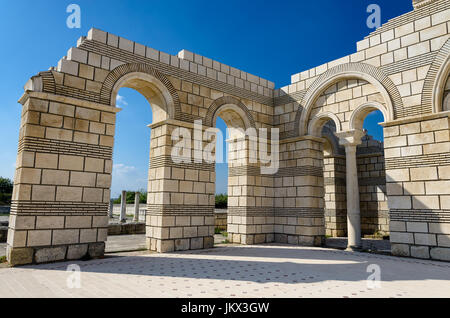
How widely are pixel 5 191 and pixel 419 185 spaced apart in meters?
50.7

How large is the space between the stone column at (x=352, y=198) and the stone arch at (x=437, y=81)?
6.82ft

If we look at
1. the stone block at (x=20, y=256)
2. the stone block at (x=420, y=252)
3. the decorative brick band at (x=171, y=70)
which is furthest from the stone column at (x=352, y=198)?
the stone block at (x=20, y=256)

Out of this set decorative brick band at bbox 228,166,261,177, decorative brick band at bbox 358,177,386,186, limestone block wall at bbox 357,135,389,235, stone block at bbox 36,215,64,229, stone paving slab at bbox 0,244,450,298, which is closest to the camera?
stone paving slab at bbox 0,244,450,298

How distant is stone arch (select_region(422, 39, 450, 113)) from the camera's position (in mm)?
7589

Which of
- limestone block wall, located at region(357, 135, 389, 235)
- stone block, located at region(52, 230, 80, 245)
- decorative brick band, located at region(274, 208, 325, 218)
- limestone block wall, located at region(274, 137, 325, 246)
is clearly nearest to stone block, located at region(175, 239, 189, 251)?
stone block, located at region(52, 230, 80, 245)

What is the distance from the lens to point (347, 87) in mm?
9719

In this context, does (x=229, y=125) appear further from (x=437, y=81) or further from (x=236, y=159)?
(x=437, y=81)

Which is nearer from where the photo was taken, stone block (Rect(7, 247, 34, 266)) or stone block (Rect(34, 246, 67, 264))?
stone block (Rect(7, 247, 34, 266))

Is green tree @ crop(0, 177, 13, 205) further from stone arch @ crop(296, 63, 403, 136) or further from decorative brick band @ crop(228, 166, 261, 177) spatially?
stone arch @ crop(296, 63, 403, 136)

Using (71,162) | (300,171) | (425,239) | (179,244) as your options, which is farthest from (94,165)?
(425,239)

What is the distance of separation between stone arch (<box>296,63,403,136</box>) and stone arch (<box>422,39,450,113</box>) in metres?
0.63

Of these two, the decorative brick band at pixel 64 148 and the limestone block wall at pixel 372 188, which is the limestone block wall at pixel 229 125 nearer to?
the decorative brick band at pixel 64 148

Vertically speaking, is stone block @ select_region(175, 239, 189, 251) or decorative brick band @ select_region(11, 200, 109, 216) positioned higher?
decorative brick band @ select_region(11, 200, 109, 216)
